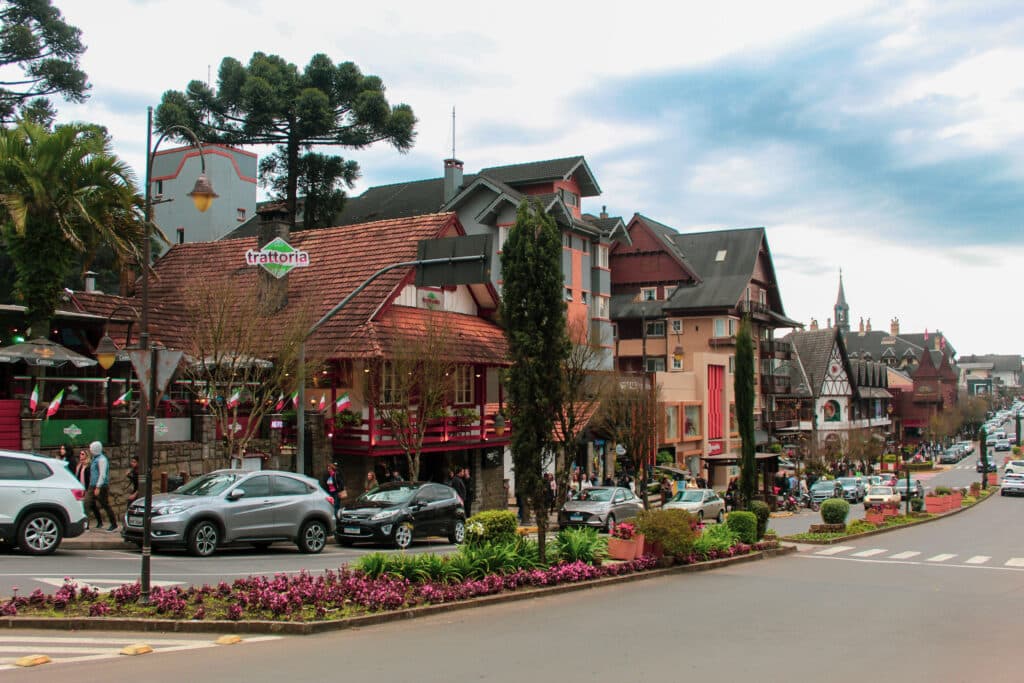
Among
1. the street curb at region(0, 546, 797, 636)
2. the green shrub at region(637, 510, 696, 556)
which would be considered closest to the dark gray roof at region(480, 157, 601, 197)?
the green shrub at region(637, 510, 696, 556)

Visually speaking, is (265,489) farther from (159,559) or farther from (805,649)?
(805,649)

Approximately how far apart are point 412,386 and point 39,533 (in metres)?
13.0

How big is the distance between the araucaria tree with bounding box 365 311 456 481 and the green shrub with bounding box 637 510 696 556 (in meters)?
10.0

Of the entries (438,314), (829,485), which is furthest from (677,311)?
(438,314)

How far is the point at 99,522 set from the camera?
2052 cm

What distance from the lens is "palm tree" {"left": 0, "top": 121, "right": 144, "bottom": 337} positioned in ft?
73.4

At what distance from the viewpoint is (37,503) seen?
643 inches

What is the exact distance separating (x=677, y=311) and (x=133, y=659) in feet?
182

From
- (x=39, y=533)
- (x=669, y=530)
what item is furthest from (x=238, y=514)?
(x=669, y=530)

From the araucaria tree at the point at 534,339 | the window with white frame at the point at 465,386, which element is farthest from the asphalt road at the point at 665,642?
the window with white frame at the point at 465,386

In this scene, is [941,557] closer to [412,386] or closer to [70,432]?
[412,386]

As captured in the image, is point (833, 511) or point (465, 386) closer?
point (833, 511)

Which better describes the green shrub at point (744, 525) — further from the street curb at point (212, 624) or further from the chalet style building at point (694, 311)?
the chalet style building at point (694, 311)

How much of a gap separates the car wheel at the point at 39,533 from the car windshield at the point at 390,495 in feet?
22.0
